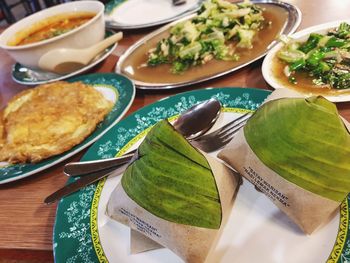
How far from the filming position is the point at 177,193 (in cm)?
54

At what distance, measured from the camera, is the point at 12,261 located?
80 centimetres

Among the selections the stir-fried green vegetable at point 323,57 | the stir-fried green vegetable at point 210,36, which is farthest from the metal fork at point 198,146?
the stir-fried green vegetable at point 210,36

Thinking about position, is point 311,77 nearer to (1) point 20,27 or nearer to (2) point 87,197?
(2) point 87,197

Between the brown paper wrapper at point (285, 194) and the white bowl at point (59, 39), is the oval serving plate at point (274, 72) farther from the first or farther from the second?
the white bowl at point (59, 39)

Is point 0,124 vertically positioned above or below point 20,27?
below

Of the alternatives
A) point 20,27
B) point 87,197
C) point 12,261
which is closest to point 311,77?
point 87,197

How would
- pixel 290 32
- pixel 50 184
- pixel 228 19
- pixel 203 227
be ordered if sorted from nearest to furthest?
pixel 203 227, pixel 50 184, pixel 290 32, pixel 228 19

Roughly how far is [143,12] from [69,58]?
1.93 ft

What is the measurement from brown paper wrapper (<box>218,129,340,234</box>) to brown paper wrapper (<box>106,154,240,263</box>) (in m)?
0.05

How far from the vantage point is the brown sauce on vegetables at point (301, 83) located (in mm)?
867

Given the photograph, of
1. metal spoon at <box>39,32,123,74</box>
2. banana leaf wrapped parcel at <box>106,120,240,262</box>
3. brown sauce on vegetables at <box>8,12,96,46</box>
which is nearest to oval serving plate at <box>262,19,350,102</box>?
banana leaf wrapped parcel at <box>106,120,240,262</box>

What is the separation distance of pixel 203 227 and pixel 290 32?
2.91 feet

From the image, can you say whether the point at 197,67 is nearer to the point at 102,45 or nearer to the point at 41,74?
the point at 102,45

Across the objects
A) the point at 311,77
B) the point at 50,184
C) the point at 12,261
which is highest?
the point at 311,77
